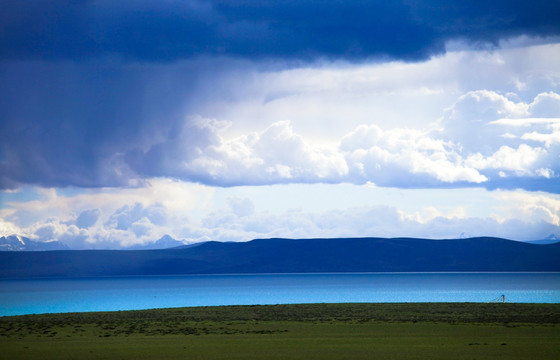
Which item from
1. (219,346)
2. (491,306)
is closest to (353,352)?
(219,346)

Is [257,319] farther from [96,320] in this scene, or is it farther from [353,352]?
[353,352]

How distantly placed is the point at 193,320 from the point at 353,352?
22086mm

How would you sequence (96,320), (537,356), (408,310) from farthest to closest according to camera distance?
(408,310), (96,320), (537,356)

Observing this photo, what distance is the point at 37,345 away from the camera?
39.3m

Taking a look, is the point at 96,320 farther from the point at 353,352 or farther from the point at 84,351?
the point at 353,352

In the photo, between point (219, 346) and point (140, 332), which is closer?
point (219, 346)

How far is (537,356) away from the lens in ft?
105

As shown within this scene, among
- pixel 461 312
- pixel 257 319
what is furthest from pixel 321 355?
pixel 461 312

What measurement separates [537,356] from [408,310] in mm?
28290

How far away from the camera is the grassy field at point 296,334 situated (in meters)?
34.8

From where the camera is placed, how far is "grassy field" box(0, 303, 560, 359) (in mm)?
34781

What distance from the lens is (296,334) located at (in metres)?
43.6

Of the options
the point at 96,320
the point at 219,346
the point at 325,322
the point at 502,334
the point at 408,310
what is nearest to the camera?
the point at 219,346

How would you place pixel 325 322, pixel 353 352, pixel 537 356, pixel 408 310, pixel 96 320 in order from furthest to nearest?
1. pixel 408 310
2. pixel 96 320
3. pixel 325 322
4. pixel 353 352
5. pixel 537 356
